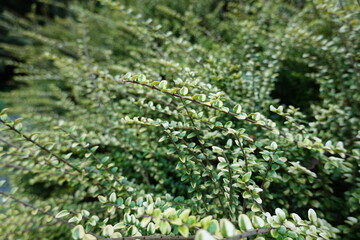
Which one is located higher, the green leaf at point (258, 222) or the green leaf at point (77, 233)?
the green leaf at point (258, 222)

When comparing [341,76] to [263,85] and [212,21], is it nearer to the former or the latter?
[263,85]

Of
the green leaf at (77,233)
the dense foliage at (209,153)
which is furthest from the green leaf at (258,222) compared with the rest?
the green leaf at (77,233)

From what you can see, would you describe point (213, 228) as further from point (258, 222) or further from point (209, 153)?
point (209, 153)

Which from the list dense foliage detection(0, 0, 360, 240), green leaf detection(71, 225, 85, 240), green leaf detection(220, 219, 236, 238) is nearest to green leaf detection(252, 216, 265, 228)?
dense foliage detection(0, 0, 360, 240)

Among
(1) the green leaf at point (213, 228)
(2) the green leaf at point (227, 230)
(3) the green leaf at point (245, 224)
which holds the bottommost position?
(1) the green leaf at point (213, 228)

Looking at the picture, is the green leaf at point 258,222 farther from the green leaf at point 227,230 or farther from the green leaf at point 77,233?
the green leaf at point 77,233

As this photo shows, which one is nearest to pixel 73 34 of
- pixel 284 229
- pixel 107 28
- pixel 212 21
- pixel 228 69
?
pixel 107 28

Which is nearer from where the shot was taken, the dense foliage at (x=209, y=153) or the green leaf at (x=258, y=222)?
the green leaf at (x=258, y=222)

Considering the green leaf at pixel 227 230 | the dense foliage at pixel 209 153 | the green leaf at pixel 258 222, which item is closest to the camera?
the green leaf at pixel 227 230

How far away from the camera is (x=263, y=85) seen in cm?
120

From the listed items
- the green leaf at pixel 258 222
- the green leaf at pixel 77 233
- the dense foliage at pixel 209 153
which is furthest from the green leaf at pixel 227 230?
the green leaf at pixel 77 233

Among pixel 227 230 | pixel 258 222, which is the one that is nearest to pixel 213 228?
pixel 227 230

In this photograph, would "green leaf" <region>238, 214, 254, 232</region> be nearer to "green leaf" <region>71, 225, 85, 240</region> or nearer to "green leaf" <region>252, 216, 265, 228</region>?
"green leaf" <region>252, 216, 265, 228</region>

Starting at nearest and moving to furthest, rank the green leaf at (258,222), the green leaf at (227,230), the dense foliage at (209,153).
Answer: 1. the green leaf at (227,230)
2. the green leaf at (258,222)
3. the dense foliage at (209,153)
